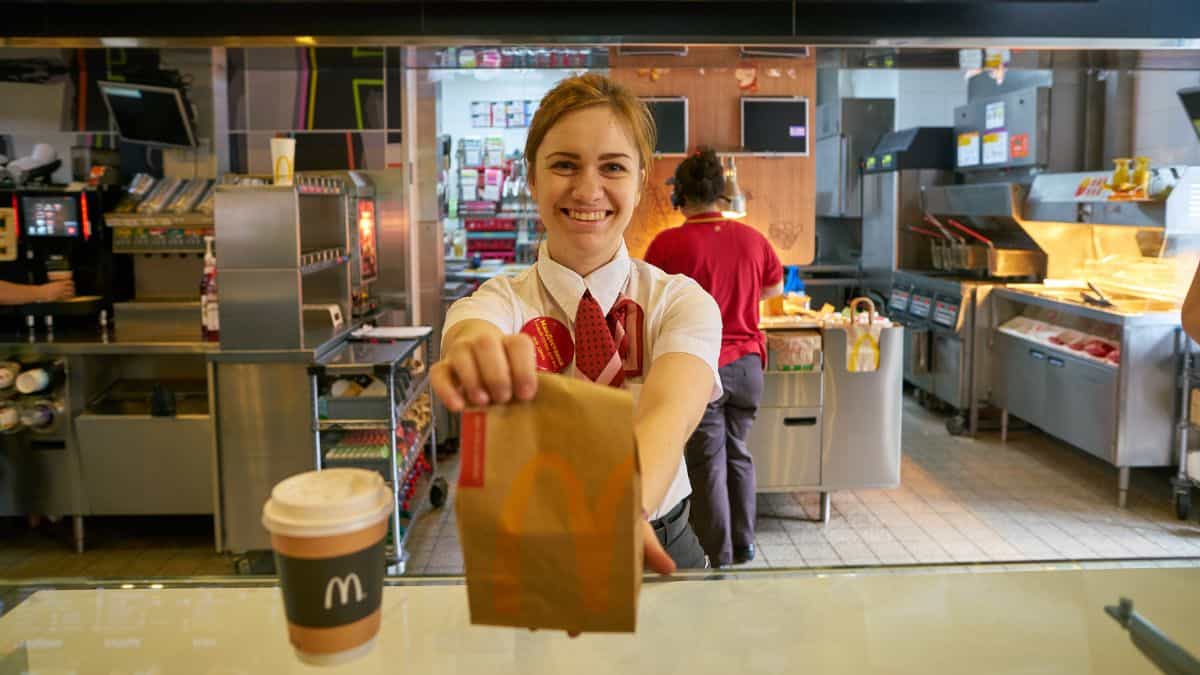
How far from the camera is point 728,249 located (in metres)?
4.63

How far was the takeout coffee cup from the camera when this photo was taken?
94 centimetres

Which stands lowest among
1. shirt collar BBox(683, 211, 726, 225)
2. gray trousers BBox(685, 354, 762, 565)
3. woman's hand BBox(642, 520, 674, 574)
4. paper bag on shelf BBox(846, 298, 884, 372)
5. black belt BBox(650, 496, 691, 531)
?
gray trousers BBox(685, 354, 762, 565)

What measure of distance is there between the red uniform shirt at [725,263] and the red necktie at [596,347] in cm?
289

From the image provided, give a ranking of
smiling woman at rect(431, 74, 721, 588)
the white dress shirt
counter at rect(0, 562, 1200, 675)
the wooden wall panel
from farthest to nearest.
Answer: the wooden wall panel < the white dress shirt < smiling woman at rect(431, 74, 721, 588) < counter at rect(0, 562, 1200, 675)

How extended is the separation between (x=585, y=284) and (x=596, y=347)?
119 mm

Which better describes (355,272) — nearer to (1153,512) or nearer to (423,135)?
(423,135)

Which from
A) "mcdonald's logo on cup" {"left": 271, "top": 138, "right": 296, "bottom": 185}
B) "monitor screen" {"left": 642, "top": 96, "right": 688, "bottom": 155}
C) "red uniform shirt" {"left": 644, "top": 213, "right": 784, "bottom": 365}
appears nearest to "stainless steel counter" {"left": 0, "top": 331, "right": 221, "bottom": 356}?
"mcdonald's logo on cup" {"left": 271, "top": 138, "right": 296, "bottom": 185}

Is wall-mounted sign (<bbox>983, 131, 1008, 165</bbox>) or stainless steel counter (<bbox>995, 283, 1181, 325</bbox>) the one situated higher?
wall-mounted sign (<bbox>983, 131, 1008, 165</bbox>)

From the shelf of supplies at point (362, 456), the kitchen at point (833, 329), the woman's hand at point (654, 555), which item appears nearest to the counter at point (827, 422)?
the kitchen at point (833, 329)

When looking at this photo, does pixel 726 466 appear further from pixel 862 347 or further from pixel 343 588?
pixel 343 588

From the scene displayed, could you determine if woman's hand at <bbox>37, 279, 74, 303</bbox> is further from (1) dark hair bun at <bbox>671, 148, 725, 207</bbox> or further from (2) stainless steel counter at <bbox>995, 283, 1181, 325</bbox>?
(2) stainless steel counter at <bbox>995, 283, 1181, 325</bbox>

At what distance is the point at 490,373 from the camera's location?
919 millimetres

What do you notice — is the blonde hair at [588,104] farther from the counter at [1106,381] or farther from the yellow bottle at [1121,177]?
the yellow bottle at [1121,177]

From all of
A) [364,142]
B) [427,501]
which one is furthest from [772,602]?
[364,142]
